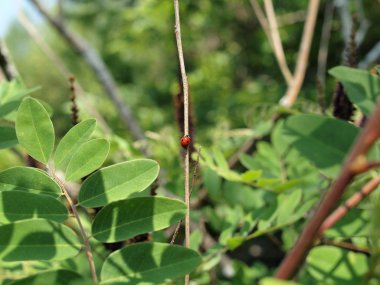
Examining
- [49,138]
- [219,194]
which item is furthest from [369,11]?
[49,138]

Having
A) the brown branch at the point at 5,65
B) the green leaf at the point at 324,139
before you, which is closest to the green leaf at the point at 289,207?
the green leaf at the point at 324,139

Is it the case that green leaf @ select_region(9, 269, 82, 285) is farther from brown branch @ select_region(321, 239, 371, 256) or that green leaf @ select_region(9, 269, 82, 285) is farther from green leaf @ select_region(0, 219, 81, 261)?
brown branch @ select_region(321, 239, 371, 256)

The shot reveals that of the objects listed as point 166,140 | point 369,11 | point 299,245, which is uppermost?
point 369,11

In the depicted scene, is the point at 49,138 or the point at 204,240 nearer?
the point at 49,138

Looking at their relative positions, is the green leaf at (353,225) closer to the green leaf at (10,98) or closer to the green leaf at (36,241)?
the green leaf at (36,241)

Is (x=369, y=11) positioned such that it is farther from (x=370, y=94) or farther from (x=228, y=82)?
(x=370, y=94)

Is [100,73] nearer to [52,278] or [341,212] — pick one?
[52,278]

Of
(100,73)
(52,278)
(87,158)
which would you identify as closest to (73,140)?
(87,158)
